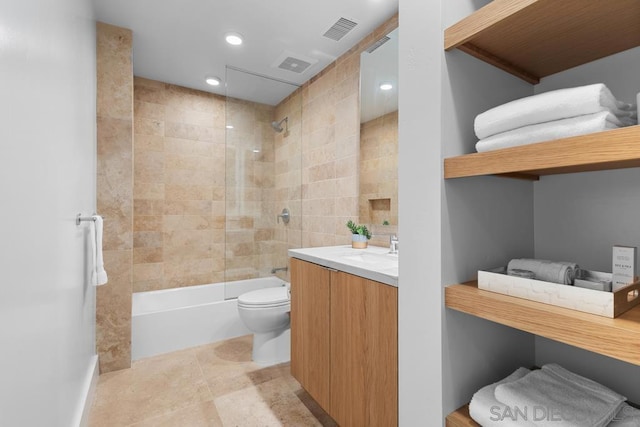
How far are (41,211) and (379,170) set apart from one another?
1826 mm

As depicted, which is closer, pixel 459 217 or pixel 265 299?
pixel 459 217

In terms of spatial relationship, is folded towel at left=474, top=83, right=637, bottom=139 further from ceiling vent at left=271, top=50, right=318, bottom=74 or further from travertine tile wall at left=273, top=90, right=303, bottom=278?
travertine tile wall at left=273, top=90, right=303, bottom=278

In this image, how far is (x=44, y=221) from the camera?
99cm

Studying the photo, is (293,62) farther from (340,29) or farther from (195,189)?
(195,189)

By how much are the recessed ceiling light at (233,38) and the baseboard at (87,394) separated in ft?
8.31

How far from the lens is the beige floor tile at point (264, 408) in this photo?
1.68 m

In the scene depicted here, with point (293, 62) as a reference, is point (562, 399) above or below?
below

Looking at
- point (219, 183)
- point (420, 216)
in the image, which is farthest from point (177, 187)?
point (420, 216)

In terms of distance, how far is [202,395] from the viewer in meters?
1.94

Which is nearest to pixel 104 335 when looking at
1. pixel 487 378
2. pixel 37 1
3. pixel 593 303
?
pixel 37 1

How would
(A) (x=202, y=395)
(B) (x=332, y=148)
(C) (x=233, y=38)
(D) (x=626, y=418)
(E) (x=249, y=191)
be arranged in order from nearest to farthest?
(D) (x=626, y=418) → (A) (x=202, y=395) → (C) (x=233, y=38) → (B) (x=332, y=148) → (E) (x=249, y=191)

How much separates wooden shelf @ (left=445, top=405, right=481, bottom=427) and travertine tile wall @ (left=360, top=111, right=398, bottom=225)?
50.5 inches

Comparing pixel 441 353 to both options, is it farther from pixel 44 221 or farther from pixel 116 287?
pixel 116 287

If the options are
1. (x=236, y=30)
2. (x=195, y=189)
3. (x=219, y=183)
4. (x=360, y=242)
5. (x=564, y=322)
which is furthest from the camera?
(x=219, y=183)
